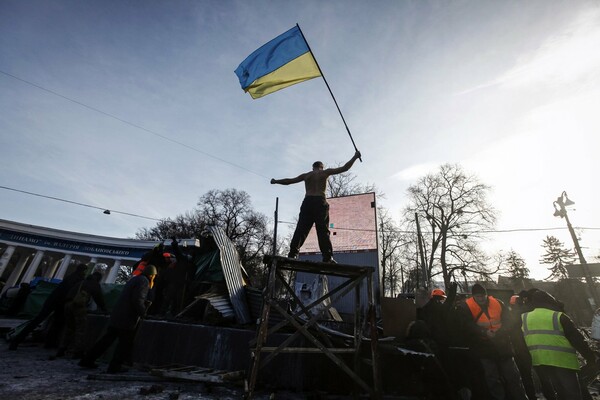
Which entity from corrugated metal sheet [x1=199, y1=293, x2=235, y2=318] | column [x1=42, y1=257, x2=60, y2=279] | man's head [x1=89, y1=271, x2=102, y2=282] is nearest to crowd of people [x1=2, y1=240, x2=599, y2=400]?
man's head [x1=89, y1=271, x2=102, y2=282]

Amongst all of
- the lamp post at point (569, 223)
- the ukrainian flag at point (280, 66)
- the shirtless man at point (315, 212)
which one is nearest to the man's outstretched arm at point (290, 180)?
the shirtless man at point (315, 212)

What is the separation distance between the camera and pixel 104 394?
11.7 ft

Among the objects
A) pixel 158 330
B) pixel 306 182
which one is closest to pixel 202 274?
pixel 158 330

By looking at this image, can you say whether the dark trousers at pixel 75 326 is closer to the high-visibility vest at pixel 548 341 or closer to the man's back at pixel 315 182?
the man's back at pixel 315 182

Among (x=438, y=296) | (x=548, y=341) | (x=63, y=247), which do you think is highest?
(x=63, y=247)

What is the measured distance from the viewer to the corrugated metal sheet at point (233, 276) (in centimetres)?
678

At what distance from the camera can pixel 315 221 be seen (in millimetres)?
4828

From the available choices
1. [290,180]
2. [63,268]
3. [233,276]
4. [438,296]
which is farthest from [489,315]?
[63,268]

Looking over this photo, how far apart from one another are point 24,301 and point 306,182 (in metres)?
13.7

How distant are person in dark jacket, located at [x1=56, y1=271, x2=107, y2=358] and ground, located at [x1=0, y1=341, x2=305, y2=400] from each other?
563 millimetres

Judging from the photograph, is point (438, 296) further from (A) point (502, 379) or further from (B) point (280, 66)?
(B) point (280, 66)

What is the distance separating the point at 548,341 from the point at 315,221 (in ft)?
13.0

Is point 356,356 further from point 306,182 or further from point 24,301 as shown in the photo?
point 24,301

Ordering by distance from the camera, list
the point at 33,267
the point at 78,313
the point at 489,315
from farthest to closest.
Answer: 1. the point at 33,267
2. the point at 78,313
3. the point at 489,315
